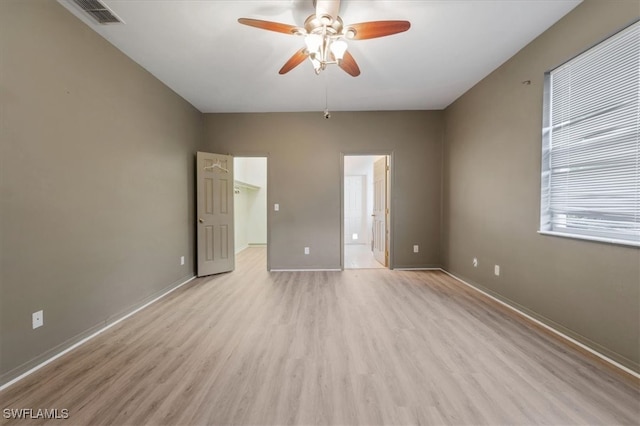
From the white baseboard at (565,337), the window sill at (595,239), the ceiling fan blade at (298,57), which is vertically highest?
the ceiling fan blade at (298,57)

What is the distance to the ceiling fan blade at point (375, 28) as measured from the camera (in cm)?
174

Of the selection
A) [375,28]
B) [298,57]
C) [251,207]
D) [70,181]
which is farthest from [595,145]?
[251,207]

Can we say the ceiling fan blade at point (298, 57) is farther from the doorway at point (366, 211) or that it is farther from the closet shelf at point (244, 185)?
the closet shelf at point (244, 185)

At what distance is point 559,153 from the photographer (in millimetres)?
2281

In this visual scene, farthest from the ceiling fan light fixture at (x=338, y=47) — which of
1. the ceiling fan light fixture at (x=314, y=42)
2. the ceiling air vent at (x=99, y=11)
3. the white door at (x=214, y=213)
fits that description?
the white door at (x=214, y=213)

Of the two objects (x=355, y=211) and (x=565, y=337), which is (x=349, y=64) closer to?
(x=565, y=337)

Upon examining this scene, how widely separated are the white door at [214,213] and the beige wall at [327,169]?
1.43 ft

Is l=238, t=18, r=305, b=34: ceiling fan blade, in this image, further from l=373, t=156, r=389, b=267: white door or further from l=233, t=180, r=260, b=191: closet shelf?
l=233, t=180, r=260, b=191: closet shelf

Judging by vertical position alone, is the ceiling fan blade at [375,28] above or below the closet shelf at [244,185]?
above

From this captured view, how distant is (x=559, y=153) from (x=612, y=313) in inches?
54.5

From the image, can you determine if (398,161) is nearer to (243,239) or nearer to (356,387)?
(356,387)

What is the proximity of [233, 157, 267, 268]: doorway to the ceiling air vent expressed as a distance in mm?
4308

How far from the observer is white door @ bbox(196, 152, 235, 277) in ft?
13.0

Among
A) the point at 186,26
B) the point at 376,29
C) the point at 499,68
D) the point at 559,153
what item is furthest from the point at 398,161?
the point at 186,26
